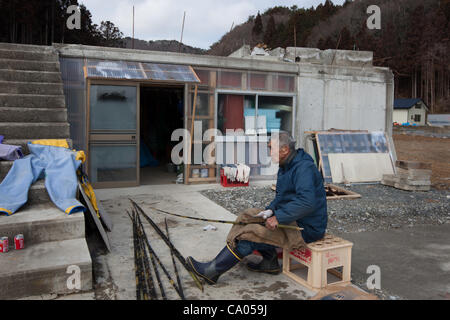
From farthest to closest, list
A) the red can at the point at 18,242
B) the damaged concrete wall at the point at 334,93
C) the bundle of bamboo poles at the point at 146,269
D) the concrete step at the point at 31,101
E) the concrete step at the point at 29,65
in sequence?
the damaged concrete wall at the point at 334,93 < the concrete step at the point at 29,65 < the concrete step at the point at 31,101 < the red can at the point at 18,242 < the bundle of bamboo poles at the point at 146,269

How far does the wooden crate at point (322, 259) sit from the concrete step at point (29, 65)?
22.0 ft

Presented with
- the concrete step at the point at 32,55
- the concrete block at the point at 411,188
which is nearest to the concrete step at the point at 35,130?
the concrete step at the point at 32,55

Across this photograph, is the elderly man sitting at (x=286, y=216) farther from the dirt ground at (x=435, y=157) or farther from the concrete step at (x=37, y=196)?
the dirt ground at (x=435, y=157)

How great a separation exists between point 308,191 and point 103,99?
6.33 m

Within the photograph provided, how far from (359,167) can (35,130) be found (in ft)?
25.5

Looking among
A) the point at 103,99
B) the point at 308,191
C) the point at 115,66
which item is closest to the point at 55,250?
the point at 308,191

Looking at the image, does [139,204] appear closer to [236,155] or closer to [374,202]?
[236,155]

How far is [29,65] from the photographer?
25.3 feet

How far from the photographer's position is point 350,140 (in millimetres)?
10156

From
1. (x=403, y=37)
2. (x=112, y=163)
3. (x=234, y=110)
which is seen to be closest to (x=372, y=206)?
(x=234, y=110)

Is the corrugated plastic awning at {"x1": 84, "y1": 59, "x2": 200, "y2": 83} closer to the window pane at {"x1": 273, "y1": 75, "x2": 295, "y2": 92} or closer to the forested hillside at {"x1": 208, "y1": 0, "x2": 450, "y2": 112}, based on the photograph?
the window pane at {"x1": 273, "y1": 75, "x2": 295, "y2": 92}

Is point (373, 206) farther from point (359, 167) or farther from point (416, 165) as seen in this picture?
point (359, 167)

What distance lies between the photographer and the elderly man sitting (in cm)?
328

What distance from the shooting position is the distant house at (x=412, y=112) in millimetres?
51344
